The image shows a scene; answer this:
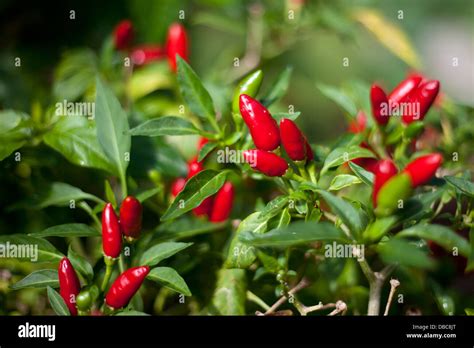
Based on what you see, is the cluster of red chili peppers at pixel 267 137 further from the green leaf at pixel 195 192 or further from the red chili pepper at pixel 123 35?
the red chili pepper at pixel 123 35

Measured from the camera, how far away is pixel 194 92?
Result: 969 millimetres

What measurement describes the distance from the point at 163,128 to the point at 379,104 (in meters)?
0.34

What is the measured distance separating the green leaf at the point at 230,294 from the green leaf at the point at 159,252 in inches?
5.7

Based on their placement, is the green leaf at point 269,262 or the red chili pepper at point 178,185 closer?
the green leaf at point 269,262

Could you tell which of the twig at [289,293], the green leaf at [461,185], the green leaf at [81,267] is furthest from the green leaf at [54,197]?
Answer: the green leaf at [461,185]

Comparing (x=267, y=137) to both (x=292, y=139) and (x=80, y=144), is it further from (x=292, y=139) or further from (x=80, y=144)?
(x=80, y=144)

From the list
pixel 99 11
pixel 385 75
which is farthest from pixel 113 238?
pixel 385 75

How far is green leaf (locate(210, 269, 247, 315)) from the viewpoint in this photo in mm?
971

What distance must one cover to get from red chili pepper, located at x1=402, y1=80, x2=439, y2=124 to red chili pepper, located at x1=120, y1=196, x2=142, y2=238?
Answer: 44 centimetres

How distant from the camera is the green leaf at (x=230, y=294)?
97 cm

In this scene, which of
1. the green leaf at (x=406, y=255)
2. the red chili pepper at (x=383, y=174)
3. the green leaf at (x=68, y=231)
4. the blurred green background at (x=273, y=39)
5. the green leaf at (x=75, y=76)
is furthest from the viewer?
the blurred green background at (x=273, y=39)

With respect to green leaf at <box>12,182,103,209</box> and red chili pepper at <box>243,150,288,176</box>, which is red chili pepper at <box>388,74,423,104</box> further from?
green leaf at <box>12,182,103,209</box>

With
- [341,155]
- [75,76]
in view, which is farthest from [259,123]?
[75,76]
